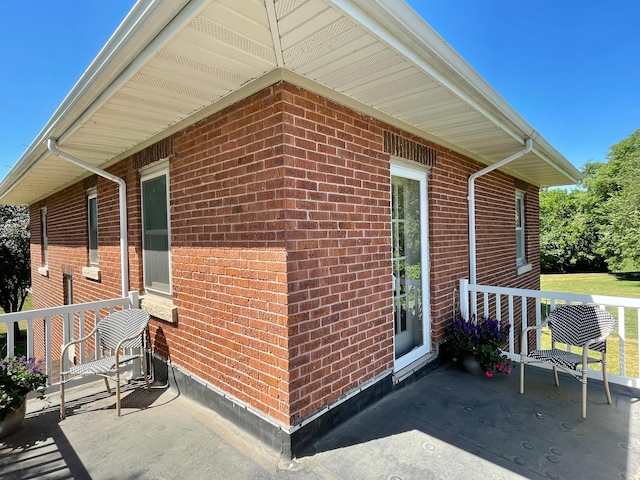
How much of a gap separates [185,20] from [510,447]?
3.39m

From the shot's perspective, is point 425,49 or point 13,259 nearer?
point 425,49

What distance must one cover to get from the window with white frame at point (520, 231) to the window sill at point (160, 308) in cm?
685

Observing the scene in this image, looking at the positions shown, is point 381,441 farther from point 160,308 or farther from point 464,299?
point 160,308

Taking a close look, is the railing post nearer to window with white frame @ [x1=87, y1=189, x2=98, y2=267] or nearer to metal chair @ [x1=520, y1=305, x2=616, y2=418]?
metal chair @ [x1=520, y1=305, x2=616, y2=418]

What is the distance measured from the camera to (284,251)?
2299 millimetres

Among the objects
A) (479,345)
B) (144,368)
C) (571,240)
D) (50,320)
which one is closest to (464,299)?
(479,345)

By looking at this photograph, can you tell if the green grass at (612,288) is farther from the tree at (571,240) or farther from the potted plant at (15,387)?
the potted plant at (15,387)

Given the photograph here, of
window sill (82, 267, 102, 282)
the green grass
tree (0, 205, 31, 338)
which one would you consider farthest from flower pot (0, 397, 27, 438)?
tree (0, 205, 31, 338)

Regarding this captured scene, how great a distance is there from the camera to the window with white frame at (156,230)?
3.78 metres

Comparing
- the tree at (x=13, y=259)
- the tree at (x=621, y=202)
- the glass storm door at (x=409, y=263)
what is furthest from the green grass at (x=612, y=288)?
the tree at (x=13, y=259)

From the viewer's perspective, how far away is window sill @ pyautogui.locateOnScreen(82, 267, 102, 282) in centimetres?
525

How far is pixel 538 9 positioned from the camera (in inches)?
281

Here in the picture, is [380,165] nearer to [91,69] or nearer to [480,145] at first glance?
[480,145]

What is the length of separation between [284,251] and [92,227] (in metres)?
5.25
